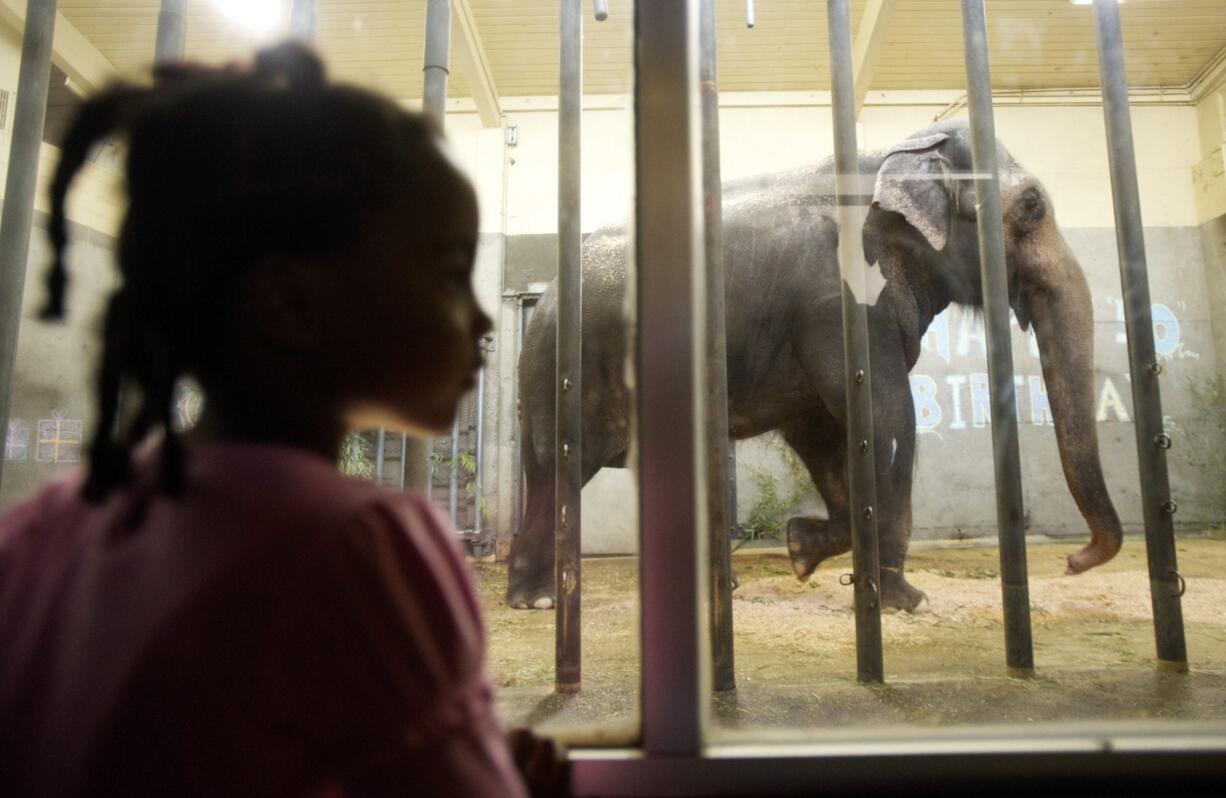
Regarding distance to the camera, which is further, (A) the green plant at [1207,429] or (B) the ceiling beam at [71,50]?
(A) the green plant at [1207,429]

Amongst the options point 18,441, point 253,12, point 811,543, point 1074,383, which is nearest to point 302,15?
point 253,12

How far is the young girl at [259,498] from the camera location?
1.14ft

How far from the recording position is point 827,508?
3131 millimetres

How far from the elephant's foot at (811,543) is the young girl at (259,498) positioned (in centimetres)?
253

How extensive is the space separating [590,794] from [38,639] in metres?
0.38

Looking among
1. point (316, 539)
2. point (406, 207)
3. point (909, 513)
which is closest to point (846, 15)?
point (909, 513)

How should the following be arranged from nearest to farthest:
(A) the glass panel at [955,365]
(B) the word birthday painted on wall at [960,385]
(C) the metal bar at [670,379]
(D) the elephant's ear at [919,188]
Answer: (C) the metal bar at [670,379] < (A) the glass panel at [955,365] < (D) the elephant's ear at [919,188] < (B) the word birthday painted on wall at [960,385]

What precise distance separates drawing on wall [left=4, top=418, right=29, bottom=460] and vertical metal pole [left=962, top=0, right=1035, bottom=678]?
283 cm

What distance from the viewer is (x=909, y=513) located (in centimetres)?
269

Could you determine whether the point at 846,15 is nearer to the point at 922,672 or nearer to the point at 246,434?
the point at 922,672

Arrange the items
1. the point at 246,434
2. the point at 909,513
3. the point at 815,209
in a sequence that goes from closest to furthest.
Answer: the point at 246,434 → the point at 909,513 → the point at 815,209

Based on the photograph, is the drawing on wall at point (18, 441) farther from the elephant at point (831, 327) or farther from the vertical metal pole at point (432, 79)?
the elephant at point (831, 327)

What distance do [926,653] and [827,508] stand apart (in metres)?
1.02

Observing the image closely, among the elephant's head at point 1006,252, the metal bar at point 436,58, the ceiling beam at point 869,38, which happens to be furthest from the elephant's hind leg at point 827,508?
the ceiling beam at point 869,38
